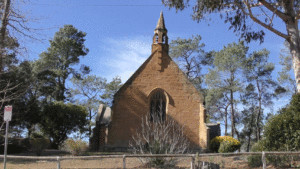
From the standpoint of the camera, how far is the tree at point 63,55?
1526 inches

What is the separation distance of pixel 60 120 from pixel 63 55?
14.4 meters

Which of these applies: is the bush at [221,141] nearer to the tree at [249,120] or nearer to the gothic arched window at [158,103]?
the gothic arched window at [158,103]

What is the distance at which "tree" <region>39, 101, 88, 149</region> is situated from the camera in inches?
1105

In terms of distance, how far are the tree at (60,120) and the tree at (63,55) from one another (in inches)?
356

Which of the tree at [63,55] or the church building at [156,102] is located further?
the tree at [63,55]

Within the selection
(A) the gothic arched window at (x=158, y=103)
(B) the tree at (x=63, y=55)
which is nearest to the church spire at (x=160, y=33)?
(A) the gothic arched window at (x=158, y=103)

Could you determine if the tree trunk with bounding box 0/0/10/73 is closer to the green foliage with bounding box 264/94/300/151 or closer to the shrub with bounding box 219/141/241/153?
the green foliage with bounding box 264/94/300/151

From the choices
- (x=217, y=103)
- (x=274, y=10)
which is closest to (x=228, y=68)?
(x=217, y=103)

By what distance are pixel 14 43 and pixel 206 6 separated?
10.8 m

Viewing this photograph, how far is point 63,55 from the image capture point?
40375mm

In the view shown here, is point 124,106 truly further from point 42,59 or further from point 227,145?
point 42,59

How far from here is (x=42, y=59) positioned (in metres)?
39.8

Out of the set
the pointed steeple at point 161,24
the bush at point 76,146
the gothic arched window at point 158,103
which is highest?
the pointed steeple at point 161,24

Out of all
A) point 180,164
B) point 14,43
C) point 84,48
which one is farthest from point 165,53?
point 84,48
